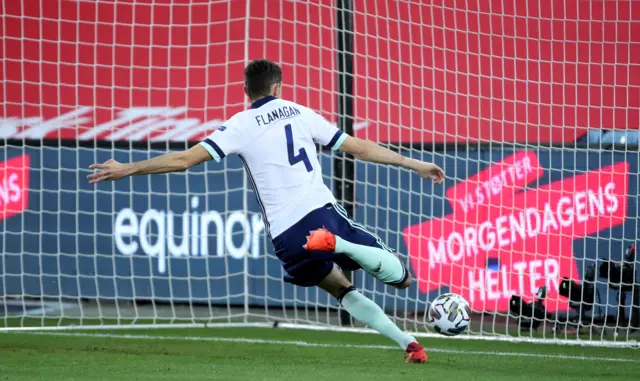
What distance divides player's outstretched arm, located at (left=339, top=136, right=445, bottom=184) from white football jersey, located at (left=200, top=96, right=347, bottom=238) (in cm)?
24

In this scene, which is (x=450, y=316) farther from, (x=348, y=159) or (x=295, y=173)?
(x=348, y=159)

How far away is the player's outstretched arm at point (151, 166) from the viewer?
5.89 meters

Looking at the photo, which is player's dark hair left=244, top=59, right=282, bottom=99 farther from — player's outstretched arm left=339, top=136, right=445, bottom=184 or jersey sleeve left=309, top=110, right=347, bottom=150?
player's outstretched arm left=339, top=136, right=445, bottom=184

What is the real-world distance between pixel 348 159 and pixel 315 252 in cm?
343

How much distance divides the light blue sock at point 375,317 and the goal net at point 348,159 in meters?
2.53

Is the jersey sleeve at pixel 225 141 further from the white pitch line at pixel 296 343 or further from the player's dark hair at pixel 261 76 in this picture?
the white pitch line at pixel 296 343

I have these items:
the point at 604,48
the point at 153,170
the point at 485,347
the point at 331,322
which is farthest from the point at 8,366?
the point at 604,48

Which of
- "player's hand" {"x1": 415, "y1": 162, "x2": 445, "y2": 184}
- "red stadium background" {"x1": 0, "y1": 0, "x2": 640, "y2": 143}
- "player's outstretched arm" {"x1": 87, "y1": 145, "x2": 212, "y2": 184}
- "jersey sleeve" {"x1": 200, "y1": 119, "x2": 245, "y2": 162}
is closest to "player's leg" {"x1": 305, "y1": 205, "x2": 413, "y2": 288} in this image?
"player's hand" {"x1": 415, "y1": 162, "x2": 445, "y2": 184}

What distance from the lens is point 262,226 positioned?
34.5 ft

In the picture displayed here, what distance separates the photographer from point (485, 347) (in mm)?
8336

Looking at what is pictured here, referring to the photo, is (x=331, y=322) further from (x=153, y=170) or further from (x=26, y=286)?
(x=153, y=170)

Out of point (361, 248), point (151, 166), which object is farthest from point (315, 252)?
point (151, 166)

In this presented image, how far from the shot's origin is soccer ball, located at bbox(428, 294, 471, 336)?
6.77m

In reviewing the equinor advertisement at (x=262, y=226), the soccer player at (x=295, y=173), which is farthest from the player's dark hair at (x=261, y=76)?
the equinor advertisement at (x=262, y=226)
